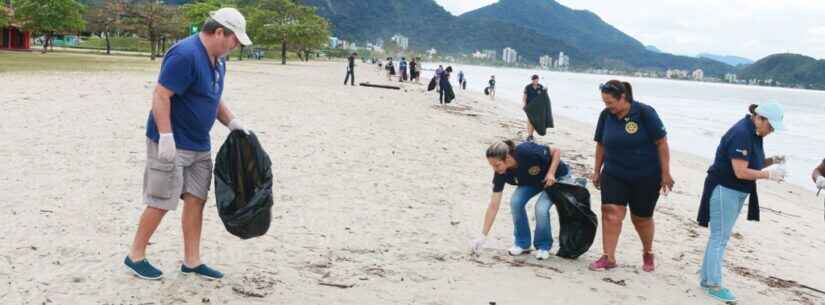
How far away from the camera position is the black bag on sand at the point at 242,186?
3951mm

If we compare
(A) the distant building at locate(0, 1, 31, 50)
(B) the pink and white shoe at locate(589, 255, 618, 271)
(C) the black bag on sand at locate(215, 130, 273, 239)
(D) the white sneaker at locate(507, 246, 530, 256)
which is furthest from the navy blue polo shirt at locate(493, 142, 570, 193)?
(A) the distant building at locate(0, 1, 31, 50)

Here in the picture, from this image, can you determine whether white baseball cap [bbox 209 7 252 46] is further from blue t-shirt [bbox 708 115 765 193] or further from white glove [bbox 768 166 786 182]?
white glove [bbox 768 166 786 182]

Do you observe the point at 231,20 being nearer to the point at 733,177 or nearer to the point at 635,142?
the point at 635,142

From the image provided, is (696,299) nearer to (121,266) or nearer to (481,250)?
(481,250)

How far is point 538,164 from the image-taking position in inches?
199

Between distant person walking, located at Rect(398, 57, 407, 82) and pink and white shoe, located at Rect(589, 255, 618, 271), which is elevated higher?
distant person walking, located at Rect(398, 57, 407, 82)

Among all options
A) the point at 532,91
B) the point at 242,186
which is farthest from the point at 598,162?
the point at 532,91

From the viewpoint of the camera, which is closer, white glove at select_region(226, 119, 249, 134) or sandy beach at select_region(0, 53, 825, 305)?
white glove at select_region(226, 119, 249, 134)

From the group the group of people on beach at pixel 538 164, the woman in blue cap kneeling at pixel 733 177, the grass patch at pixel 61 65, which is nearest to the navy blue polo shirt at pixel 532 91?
the group of people on beach at pixel 538 164

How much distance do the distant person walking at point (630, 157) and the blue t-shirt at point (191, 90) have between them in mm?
2748

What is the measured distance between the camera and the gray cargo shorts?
3.67m

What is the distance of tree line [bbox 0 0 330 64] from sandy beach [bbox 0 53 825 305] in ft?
108

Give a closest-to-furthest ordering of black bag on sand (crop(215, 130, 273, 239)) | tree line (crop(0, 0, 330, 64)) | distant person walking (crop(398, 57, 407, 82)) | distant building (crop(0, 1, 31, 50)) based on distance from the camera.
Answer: black bag on sand (crop(215, 130, 273, 239)) < distant person walking (crop(398, 57, 407, 82)) < tree line (crop(0, 0, 330, 64)) < distant building (crop(0, 1, 31, 50))

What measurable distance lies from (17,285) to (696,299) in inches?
183
